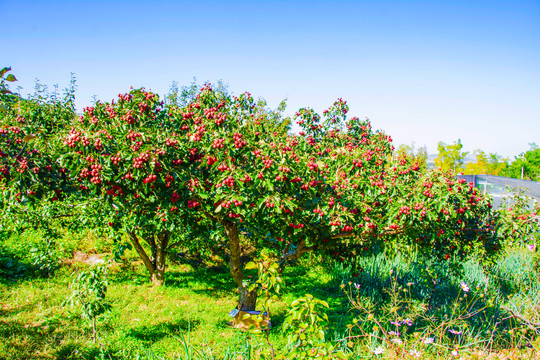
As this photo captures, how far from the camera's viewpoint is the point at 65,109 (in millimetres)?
5273

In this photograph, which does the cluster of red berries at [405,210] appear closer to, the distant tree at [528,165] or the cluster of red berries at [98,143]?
the cluster of red berries at [98,143]

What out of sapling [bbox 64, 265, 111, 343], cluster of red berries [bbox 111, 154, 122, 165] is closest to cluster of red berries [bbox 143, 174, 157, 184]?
cluster of red berries [bbox 111, 154, 122, 165]

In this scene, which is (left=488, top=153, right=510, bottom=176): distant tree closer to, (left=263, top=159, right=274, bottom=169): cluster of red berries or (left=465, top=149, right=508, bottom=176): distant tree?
(left=465, top=149, right=508, bottom=176): distant tree

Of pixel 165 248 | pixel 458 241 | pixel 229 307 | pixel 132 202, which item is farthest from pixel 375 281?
pixel 132 202

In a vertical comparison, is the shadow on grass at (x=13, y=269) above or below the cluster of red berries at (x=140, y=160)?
below

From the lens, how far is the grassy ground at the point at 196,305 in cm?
391

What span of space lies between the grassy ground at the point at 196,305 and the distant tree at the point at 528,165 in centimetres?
2305

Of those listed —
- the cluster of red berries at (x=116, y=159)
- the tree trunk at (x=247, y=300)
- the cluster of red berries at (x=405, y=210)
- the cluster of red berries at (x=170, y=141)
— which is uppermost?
the cluster of red berries at (x=170, y=141)

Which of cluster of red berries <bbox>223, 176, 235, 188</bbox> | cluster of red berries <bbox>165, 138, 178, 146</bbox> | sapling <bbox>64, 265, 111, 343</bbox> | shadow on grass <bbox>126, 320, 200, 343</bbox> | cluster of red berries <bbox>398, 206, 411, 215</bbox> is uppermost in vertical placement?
cluster of red berries <bbox>165, 138, 178, 146</bbox>

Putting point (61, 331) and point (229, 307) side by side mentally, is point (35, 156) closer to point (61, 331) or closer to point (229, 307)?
point (61, 331)

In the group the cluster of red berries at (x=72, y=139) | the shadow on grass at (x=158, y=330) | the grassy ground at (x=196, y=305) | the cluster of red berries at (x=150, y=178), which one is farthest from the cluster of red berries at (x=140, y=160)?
the shadow on grass at (x=158, y=330)

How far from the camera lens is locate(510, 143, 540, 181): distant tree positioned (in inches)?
1002

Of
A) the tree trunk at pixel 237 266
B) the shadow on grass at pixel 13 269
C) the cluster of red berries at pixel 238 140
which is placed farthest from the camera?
the shadow on grass at pixel 13 269

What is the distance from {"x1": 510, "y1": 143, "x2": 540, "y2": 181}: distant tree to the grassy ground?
75.6 ft
